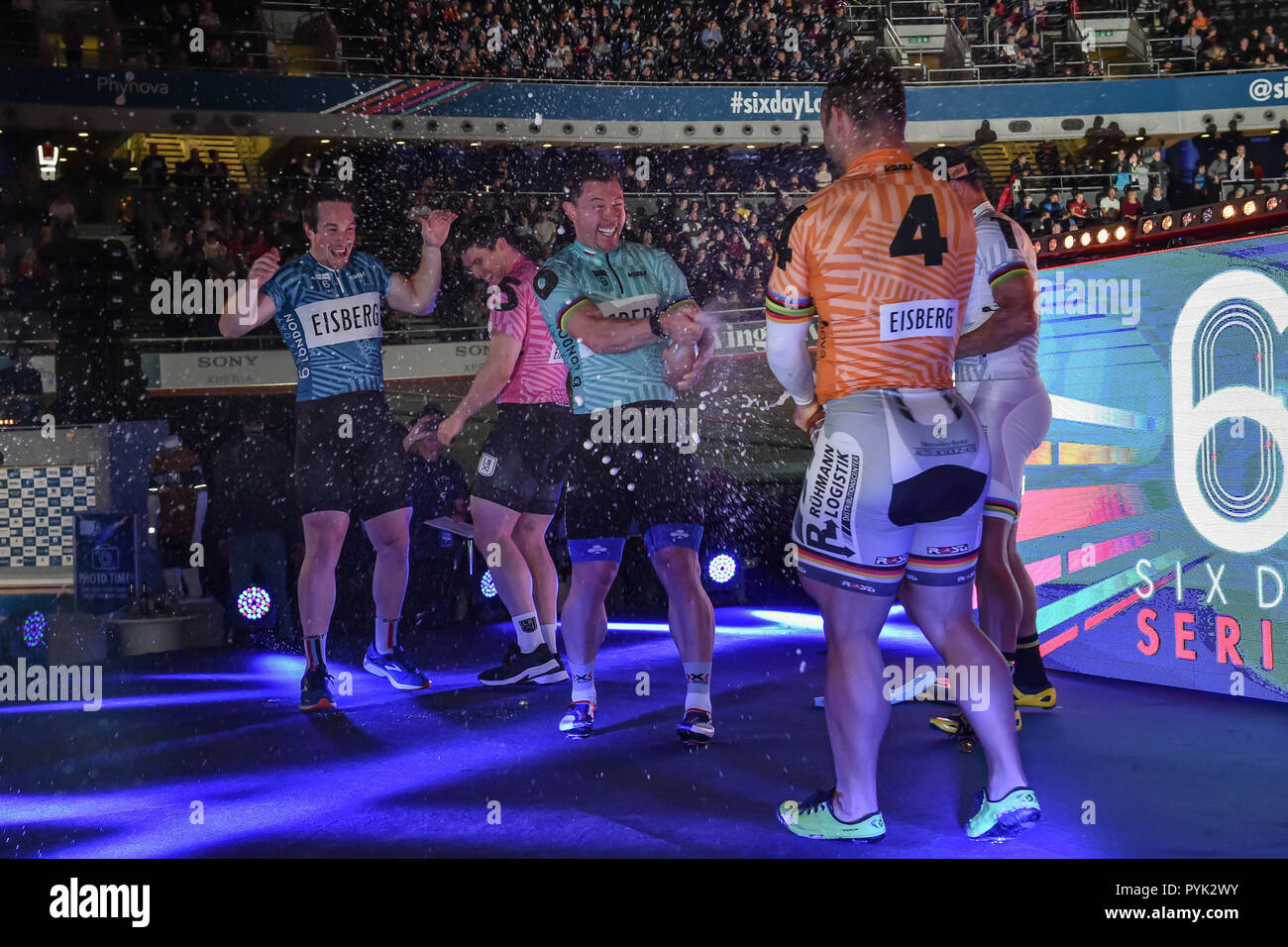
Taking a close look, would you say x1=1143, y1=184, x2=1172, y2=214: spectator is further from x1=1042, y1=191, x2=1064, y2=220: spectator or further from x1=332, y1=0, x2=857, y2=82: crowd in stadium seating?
x1=332, y1=0, x2=857, y2=82: crowd in stadium seating

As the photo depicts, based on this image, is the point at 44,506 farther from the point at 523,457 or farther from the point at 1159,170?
the point at 1159,170

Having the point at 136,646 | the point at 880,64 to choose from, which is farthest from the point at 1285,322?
the point at 136,646

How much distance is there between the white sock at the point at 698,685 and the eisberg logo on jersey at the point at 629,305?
1.17m

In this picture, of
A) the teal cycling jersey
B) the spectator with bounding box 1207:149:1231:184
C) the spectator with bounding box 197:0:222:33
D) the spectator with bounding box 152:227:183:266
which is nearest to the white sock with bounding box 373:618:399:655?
the teal cycling jersey

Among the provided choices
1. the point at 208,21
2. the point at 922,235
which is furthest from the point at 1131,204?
the point at 208,21

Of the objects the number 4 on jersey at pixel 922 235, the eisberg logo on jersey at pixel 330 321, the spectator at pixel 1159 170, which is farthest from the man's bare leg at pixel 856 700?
the spectator at pixel 1159 170

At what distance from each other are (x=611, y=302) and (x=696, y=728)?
144cm

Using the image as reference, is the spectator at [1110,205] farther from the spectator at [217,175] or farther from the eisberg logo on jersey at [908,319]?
the eisberg logo on jersey at [908,319]

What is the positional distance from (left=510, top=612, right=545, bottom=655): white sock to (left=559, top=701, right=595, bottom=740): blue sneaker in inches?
37.6

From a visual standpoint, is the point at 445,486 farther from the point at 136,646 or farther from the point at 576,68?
the point at 576,68

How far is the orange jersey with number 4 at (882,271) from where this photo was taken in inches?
90.1

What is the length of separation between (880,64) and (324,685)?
9.57 ft

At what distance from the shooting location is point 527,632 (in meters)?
4.29

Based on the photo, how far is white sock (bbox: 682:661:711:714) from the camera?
127 inches
